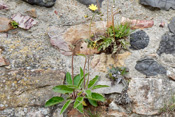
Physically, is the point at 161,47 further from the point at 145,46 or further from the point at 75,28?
the point at 75,28

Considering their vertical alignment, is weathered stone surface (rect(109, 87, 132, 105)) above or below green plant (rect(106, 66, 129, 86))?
below

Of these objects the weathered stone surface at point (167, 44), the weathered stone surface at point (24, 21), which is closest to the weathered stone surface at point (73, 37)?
the weathered stone surface at point (24, 21)

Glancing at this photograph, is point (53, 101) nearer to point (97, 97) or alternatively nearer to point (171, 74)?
point (97, 97)

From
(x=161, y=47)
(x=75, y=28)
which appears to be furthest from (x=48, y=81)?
(x=161, y=47)

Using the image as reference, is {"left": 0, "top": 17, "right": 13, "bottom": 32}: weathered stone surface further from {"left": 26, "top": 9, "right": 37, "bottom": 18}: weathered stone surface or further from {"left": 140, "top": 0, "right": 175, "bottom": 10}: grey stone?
{"left": 140, "top": 0, "right": 175, "bottom": 10}: grey stone

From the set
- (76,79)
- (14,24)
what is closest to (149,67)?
(76,79)

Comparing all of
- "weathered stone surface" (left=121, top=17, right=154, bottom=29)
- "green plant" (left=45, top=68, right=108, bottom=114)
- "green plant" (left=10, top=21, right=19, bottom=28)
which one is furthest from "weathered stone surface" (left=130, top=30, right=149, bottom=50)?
"green plant" (left=10, top=21, right=19, bottom=28)
